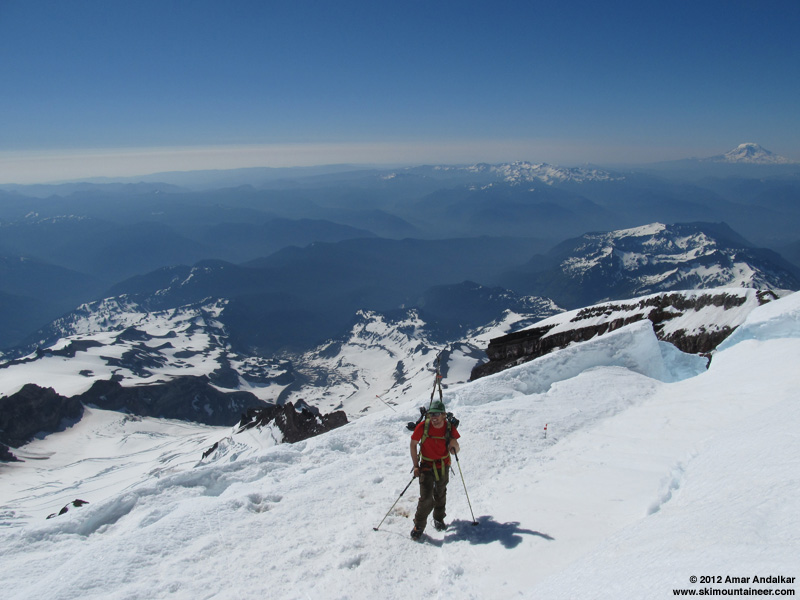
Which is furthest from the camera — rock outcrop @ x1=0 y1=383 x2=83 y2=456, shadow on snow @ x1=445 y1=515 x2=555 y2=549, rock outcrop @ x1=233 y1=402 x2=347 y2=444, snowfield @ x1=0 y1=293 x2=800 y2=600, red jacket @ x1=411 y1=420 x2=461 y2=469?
rock outcrop @ x1=0 y1=383 x2=83 y2=456

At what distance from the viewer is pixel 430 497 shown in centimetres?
774

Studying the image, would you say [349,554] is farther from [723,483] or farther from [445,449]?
[723,483]

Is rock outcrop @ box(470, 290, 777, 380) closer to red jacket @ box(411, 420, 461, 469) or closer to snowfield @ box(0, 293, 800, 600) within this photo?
snowfield @ box(0, 293, 800, 600)

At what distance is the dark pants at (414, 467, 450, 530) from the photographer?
7.70 m

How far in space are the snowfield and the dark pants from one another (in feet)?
Result: 1.29

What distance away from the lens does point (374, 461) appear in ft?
36.2

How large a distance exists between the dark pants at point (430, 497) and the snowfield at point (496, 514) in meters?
0.39

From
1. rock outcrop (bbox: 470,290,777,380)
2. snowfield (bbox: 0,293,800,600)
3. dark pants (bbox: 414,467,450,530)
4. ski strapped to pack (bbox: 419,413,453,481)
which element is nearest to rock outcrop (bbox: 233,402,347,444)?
rock outcrop (bbox: 470,290,777,380)

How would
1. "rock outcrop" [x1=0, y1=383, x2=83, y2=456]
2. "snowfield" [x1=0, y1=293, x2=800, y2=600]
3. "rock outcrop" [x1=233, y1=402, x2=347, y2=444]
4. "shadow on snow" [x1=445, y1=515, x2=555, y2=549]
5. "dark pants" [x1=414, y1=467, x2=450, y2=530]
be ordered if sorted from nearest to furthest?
1. "snowfield" [x1=0, y1=293, x2=800, y2=600]
2. "shadow on snow" [x1=445, y1=515, x2=555, y2=549]
3. "dark pants" [x1=414, y1=467, x2=450, y2=530]
4. "rock outcrop" [x1=233, y1=402, x2=347, y2=444]
5. "rock outcrop" [x1=0, y1=383, x2=83, y2=456]

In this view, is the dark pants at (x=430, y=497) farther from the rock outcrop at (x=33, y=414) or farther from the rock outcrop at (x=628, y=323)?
the rock outcrop at (x=33, y=414)

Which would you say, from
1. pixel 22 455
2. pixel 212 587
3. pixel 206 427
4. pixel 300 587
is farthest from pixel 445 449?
pixel 206 427

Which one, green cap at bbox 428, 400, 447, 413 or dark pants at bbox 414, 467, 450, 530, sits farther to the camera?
green cap at bbox 428, 400, 447, 413

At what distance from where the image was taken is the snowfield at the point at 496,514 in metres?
5.16

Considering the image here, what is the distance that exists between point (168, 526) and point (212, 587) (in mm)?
2040
